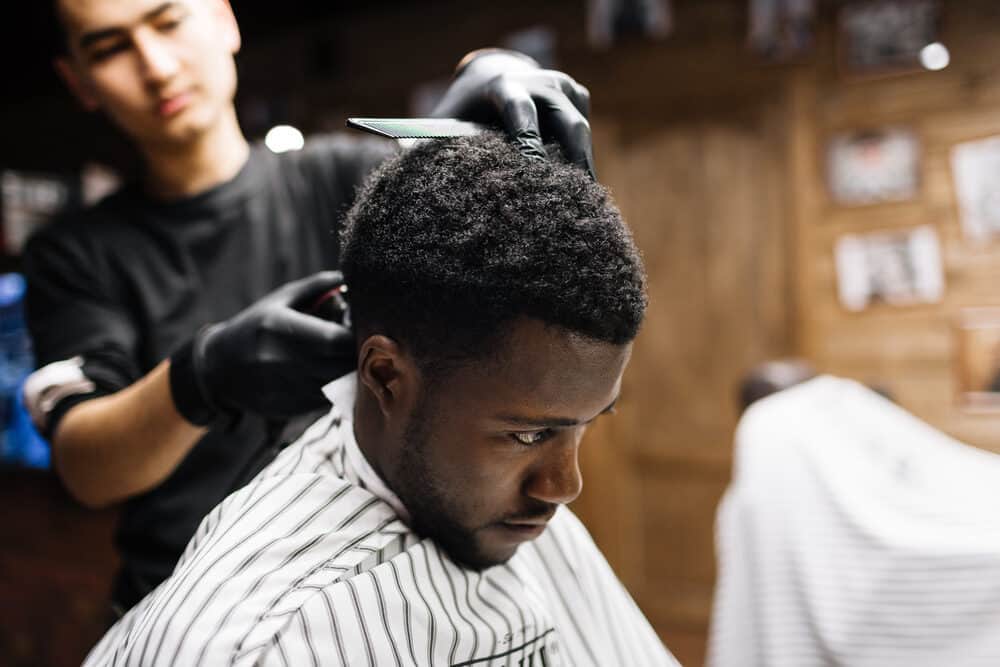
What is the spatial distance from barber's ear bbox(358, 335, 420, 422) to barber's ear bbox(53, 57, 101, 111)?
1.40 feet

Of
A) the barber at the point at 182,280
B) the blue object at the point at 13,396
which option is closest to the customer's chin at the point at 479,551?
the barber at the point at 182,280

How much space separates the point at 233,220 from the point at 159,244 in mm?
93

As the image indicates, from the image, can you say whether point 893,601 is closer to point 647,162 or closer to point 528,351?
point 528,351

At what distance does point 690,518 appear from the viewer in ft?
13.6

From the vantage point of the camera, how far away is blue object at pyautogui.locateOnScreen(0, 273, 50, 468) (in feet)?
4.46

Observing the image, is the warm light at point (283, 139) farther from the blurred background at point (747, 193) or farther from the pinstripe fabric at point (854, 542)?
the blurred background at point (747, 193)

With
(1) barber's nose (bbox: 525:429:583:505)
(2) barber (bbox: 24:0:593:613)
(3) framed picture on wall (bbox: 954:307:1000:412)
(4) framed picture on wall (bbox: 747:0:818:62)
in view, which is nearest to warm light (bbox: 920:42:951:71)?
(4) framed picture on wall (bbox: 747:0:818:62)

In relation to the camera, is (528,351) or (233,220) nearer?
(528,351)

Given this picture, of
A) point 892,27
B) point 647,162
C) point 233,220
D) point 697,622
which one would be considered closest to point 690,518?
point 697,622

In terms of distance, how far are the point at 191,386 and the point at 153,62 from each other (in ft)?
1.15

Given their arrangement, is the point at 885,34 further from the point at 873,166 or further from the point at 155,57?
the point at 155,57

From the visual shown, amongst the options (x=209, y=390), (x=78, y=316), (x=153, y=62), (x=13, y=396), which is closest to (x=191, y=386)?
(x=209, y=390)

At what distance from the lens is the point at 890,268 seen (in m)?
3.76

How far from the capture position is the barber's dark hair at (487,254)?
78cm
